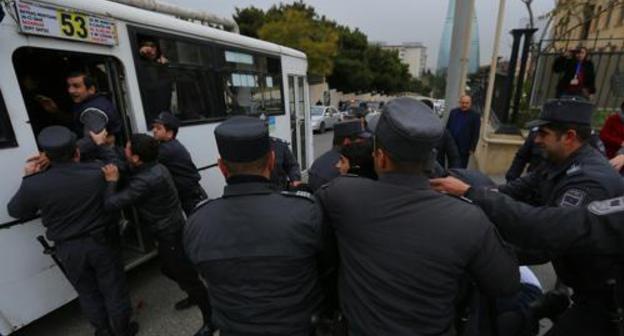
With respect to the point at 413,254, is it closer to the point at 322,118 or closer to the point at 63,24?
the point at 63,24

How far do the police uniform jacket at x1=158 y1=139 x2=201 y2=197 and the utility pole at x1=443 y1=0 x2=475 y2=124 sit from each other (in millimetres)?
5120

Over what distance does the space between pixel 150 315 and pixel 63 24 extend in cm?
267

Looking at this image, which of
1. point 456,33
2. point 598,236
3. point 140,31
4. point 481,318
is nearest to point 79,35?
point 140,31

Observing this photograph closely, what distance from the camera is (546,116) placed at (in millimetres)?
2117

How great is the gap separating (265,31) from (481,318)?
76.6ft

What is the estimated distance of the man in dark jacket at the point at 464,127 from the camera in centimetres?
552

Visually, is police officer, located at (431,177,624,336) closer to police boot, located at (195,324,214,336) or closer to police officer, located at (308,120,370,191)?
police officer, located at (308,120,370,191)

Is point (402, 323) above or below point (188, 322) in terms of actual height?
above

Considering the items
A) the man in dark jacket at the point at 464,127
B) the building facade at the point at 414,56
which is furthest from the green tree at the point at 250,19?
the building facade at the point at 414,56

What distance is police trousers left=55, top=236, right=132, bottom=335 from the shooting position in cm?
253

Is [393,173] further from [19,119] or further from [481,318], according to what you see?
[19,119]

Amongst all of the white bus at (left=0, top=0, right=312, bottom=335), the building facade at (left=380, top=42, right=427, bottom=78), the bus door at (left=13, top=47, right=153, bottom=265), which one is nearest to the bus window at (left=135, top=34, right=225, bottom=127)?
the white bus at (left=0, top=0, right=312, bottom=335)

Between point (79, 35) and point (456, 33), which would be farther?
point (456, 33)

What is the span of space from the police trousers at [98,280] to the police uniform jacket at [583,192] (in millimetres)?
3080
